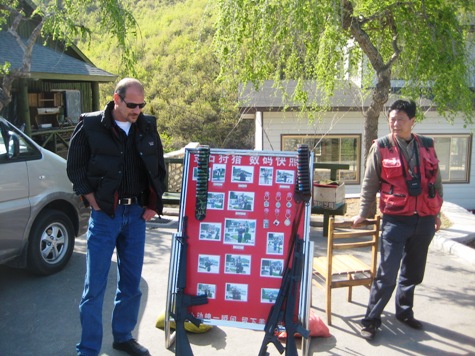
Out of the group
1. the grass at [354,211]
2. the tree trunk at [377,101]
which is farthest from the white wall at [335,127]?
the tree trunk at [377,101]

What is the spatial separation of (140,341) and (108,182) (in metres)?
1.47

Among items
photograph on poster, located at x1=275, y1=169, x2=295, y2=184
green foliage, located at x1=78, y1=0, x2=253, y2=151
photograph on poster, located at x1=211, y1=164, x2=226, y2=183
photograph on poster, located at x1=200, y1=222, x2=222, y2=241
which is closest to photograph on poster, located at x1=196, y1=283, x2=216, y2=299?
photograph on poster, located at x1=200, y1=222, x2=222, y2=241

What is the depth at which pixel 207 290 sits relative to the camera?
12.0ft

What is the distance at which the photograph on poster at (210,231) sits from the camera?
370 centimetres

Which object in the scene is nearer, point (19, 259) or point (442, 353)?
point (442, 353)

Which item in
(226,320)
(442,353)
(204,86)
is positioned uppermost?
(204,86)

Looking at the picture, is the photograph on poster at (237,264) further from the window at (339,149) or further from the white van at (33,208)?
the window at (339,149)

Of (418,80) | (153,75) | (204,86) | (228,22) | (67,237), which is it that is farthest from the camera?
(153,75)

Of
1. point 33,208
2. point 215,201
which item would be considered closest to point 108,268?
point 215,201

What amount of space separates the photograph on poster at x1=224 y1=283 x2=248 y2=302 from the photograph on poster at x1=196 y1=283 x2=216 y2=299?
0.10 metres

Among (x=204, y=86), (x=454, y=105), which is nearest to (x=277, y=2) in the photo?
(x=454, y=105)

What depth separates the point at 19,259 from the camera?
5117 millimetres

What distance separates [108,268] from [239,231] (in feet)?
3.25

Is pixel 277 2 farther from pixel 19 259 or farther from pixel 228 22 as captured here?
pixel 19 259
